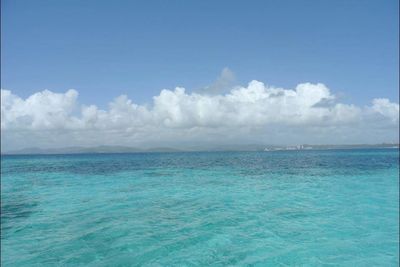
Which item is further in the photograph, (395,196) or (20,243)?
(395,196)

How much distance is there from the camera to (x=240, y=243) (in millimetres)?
13555

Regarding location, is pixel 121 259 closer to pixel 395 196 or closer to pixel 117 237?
pixel 117 237

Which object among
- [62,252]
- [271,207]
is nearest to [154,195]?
[271,207]

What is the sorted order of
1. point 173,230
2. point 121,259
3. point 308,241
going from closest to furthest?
point 121,259
point 308,241
point 173,230

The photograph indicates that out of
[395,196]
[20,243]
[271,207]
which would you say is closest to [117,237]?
[20,243]

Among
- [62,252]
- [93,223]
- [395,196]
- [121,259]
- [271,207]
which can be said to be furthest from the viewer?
[395,196]

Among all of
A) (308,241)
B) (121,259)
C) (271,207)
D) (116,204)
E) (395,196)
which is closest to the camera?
(121,259)

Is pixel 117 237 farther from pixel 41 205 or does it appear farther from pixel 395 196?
pixel 395 196

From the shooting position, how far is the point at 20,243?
47.1 ft

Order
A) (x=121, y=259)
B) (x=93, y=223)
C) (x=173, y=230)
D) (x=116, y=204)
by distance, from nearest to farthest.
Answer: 1. (x=121, y=259)
2. (x=173, y=230)
3. (x=93, y=223)
4. (x=116, y=204)

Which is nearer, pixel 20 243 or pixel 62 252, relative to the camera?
pixel 62 252

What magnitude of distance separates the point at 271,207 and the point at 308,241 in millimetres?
7308

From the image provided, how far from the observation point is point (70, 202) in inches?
952

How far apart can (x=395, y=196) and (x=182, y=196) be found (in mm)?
17036
